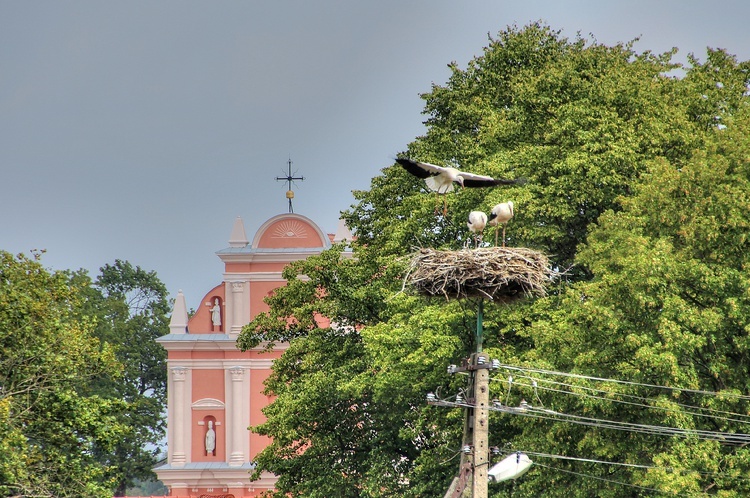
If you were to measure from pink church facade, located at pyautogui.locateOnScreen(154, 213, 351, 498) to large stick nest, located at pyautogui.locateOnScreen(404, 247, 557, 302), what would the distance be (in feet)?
111

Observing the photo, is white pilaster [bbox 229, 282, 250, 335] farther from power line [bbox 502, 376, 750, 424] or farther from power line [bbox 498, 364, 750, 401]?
power line [bbox 502, 376, 750, 424]

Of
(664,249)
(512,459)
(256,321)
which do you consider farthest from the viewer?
(256,321)

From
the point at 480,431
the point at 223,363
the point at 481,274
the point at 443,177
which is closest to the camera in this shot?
the point at 480,431

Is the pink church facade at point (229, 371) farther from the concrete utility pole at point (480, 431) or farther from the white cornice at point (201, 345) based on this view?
the concrete utility pole at point (480, 431)

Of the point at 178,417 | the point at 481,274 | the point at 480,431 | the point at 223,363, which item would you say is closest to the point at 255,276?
the point at 223,363

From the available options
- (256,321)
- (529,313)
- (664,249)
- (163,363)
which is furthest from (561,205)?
(163,363)

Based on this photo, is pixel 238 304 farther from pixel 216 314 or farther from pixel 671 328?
pixel 671 328

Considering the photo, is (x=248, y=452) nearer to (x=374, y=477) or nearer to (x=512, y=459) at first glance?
(x=374, y=477)

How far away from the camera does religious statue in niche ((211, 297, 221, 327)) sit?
203 ft

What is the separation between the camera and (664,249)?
30375 mm

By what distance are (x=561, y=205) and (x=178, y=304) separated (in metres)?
29.7

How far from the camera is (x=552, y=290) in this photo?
3506 centimetres

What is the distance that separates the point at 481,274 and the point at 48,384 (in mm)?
11221

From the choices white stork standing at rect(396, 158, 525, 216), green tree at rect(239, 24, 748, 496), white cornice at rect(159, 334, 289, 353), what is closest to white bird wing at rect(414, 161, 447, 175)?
white stork standing at rect(396, 158, 525, 216)
